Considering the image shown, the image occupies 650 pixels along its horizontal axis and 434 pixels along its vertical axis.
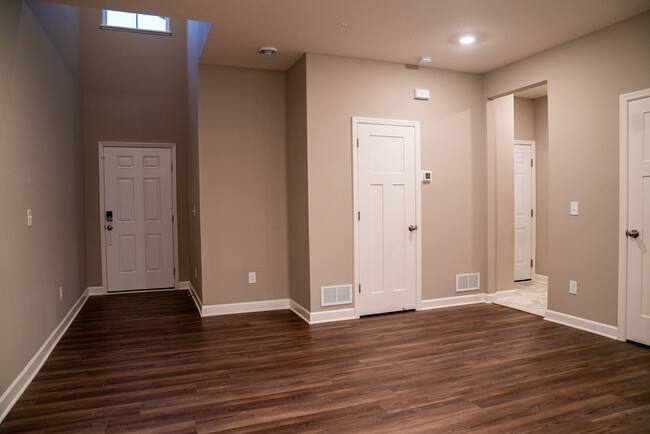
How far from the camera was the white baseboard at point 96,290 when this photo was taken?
241 inches

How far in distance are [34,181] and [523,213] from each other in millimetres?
6259

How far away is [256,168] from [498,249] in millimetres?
3126

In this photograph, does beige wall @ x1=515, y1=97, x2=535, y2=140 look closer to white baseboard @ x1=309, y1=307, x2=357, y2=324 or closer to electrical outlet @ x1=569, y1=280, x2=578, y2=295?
electrical outlet @ x1=569, y1=280, x2=578, y2=295

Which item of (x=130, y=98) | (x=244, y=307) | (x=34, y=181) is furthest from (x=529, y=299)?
(x=130, y=98)

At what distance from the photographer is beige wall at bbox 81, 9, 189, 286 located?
6.06 metres

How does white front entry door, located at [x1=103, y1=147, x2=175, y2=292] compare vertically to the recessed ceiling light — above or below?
below

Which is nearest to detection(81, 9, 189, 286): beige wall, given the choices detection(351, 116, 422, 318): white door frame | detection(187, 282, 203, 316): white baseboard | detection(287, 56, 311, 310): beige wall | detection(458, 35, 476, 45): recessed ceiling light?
detection(187, 282, 203, 316): white baseboard

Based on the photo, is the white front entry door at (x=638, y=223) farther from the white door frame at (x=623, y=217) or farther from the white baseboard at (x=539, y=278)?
the white baseboard at (x=539, y=278)

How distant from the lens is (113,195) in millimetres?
6219

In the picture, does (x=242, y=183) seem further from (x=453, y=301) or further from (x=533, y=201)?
(x=533, y=201)

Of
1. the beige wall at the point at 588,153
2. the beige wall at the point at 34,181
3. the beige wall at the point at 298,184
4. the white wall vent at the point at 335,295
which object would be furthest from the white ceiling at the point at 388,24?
the white wall vent at the point at 335,295

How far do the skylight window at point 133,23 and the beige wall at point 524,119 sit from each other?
533cm

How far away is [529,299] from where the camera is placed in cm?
548

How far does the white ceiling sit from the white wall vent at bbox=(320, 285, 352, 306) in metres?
2.46
